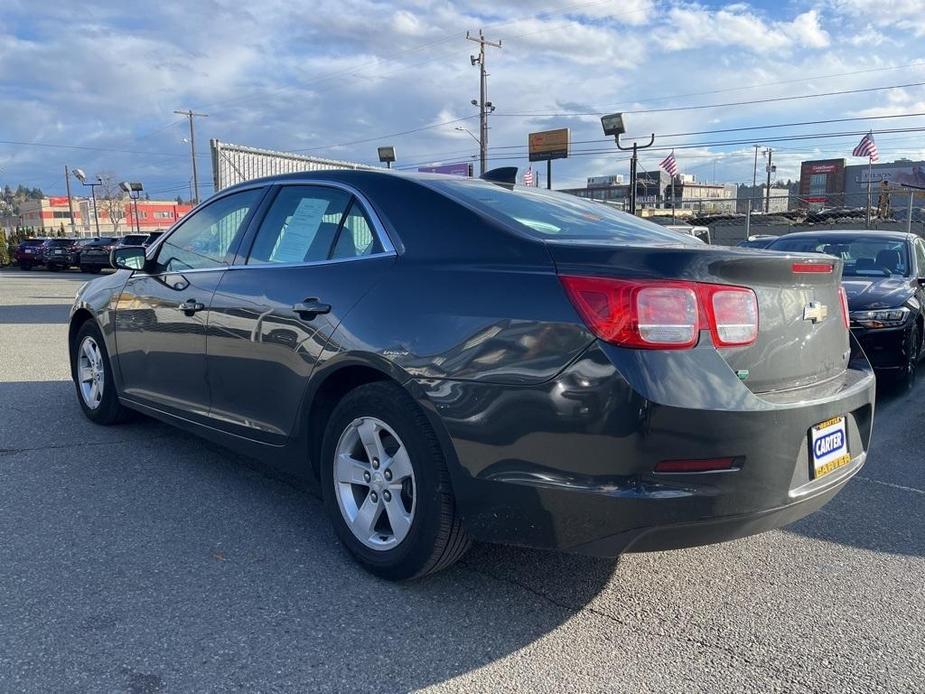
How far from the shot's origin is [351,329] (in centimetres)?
304

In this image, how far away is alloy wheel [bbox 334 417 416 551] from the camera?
2951 millimetres

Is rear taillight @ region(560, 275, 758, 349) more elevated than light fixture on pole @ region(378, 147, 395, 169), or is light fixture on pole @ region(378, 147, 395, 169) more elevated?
light fixture on pole @ region(378, 147, 395, 169)

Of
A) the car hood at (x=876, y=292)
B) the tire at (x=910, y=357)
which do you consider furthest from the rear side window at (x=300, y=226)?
the tire at (x=910, y=357)

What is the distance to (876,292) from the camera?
6.75 metres

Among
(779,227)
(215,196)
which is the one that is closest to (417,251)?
(215,196)

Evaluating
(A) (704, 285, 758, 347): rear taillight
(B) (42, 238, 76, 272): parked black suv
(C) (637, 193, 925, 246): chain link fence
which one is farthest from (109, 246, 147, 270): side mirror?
(B) (42, 238, 76, 272): parked black suv

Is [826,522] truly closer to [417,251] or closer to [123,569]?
[417,251]

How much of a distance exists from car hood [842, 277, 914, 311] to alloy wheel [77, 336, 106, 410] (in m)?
5.97

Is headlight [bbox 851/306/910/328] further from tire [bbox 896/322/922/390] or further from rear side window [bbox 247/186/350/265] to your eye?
rear side window [bbox 247/186/350/265]

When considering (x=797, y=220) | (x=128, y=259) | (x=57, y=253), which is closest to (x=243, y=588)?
(x=128, y=259)

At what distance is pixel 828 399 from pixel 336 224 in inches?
84.5

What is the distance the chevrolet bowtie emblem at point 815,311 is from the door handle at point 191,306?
2837mm

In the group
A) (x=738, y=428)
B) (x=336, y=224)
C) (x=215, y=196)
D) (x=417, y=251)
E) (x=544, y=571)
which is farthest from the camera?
(x=215, y=196)

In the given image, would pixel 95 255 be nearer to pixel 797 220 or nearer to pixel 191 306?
pixel 797 220
